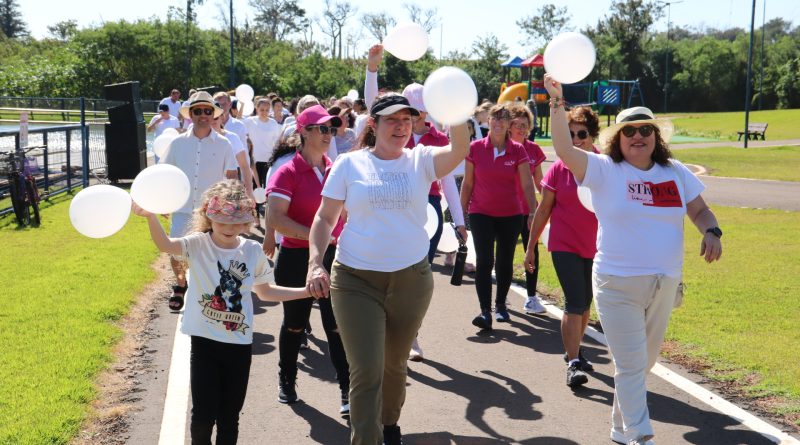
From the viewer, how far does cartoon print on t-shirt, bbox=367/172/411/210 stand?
4.49 meters

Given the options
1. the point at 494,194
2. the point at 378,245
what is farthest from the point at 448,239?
the point at 378,245

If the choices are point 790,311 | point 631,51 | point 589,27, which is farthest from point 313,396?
point 589,27

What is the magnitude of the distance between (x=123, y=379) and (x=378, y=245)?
283 cm

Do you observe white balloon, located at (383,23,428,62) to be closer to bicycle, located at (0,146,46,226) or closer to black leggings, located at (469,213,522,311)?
black leggings, located at (469,213,522,311)

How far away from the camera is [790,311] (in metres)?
8.54

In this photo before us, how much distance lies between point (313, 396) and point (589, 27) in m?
98.8

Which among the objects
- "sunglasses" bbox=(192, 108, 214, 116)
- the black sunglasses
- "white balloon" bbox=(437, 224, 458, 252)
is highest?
"sunglasses" bbox=(192, 108, 214, 116)

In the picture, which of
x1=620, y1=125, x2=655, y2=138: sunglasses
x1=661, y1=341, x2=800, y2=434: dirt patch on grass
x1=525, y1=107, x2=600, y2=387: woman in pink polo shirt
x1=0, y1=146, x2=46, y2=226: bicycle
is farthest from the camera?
x1=0, y1=146, x2=46, y2=226: bicycle

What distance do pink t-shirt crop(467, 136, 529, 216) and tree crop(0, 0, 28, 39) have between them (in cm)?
15595

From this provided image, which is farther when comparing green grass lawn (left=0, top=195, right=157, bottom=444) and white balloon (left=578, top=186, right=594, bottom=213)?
white balloon (left=578, top=186, right=594, bottom=213)

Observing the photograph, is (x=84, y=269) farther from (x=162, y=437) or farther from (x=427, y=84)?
(x=427, y=84)

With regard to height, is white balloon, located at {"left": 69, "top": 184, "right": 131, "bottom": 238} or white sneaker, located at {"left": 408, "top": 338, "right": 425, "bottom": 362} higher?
white balloon, located at {"left": 69, "top": 184, "right": 131, "bottom": 238}

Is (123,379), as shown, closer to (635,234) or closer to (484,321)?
(484,321)

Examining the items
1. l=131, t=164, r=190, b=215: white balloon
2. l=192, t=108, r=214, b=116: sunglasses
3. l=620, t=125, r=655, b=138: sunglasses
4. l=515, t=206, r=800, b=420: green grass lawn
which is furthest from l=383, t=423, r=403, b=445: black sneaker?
l=192, t=108, r=214, b=116: sunglasses
